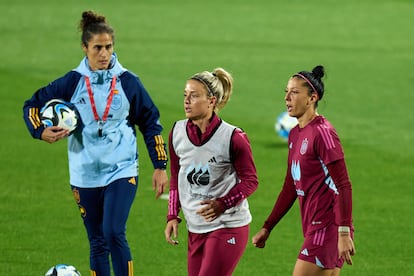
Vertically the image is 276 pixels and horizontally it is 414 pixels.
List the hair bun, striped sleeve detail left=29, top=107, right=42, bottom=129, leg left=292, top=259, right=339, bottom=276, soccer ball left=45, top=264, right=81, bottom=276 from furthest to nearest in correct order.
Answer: soccer ball left=45, top=264, right=81, bottom=276, striped sleeve detail left=29, top=107, right=42, bottom=129, the hair bun, leg left=292, top=259, right=339, bottom=276

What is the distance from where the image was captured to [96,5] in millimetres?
37469

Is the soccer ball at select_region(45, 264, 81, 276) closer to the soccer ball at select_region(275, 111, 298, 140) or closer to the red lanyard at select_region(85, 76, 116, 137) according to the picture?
the red lanyard at select_region(85, 76, 116, 137)

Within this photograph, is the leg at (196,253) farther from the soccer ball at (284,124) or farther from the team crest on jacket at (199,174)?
the soccer ball at (284,124)

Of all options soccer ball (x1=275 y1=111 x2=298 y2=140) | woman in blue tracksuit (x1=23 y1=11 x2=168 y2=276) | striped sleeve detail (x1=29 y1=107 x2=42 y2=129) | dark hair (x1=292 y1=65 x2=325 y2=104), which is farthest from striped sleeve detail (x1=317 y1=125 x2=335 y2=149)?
soccer ball (x1=275 y1=111 x2=298 y2=140)

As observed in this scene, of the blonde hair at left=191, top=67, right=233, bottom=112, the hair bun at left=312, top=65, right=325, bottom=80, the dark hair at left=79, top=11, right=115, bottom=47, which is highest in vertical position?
the dark hair at left=79, top=11, right=115, bottom=47

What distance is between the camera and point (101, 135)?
9.48 meters

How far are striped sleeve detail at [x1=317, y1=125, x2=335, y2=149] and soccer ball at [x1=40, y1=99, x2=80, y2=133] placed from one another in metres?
2.33

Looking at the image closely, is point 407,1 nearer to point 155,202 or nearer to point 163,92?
point 163,92

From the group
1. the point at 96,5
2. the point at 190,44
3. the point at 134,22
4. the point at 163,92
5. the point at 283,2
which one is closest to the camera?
the point at 163,92

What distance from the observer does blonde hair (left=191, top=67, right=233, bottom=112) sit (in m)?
8.44

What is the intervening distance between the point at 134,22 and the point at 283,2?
7716 mm

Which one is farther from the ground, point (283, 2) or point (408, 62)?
point (283, 2)

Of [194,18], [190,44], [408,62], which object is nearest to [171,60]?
[190,44]

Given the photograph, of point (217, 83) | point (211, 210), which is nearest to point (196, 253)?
point (211, 210)
